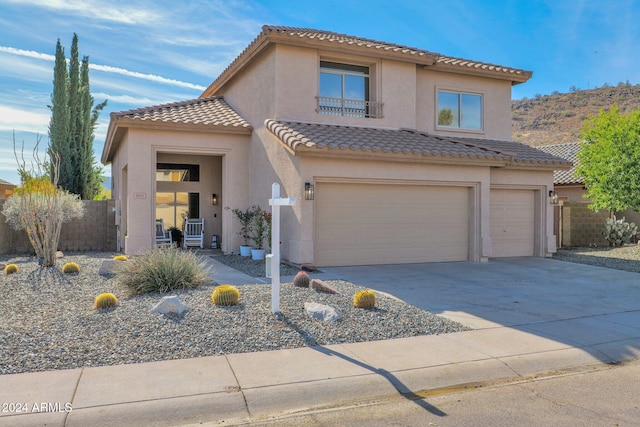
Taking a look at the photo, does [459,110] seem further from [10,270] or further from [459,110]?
[10,270]

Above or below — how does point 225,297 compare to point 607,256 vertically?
above

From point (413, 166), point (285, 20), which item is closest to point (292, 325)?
point (413, 166)

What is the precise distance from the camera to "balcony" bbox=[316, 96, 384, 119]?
15.6m

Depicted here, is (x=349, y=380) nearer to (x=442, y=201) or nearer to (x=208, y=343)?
(x=208, y=343)

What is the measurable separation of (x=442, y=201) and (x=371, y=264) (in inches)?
117

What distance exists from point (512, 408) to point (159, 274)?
6.37 meters

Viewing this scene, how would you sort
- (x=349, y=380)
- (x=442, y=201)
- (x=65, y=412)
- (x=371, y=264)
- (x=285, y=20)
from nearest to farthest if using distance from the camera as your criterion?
(x=65, y=412)
(x=349, y=380)
(x=371, y=264)
(x=442, y=201)
(x=285, y=20)

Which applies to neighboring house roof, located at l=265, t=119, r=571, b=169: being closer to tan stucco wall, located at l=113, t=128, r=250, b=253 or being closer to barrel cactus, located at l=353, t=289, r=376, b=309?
tan stucco wall, located at l=113, t=128, r=250, b=253

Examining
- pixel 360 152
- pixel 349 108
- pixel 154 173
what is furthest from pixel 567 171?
pixel 154 173

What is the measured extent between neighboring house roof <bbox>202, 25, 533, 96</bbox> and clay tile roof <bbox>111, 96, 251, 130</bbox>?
4.60 ft

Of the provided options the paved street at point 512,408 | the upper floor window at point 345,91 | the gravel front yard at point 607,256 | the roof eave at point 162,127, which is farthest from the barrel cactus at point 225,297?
the gravel front yard at point 607,256

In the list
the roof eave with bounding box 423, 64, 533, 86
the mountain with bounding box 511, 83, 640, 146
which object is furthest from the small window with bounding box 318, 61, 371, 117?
the mountain with bounding box 511, 83, 640, 146

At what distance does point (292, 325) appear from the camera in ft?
23.5

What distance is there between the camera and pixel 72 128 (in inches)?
973
